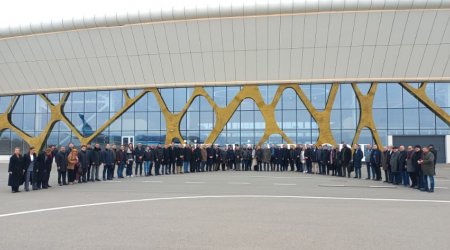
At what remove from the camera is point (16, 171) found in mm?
14578

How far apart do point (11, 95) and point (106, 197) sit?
28916 mm

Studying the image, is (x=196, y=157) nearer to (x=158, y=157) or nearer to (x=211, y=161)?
(x=211, y=161)

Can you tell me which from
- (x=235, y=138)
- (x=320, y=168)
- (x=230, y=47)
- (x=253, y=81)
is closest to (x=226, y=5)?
(x=230, y=47)

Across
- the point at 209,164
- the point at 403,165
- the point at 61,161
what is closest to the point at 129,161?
the point at 61,161

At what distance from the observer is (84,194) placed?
43.5ft

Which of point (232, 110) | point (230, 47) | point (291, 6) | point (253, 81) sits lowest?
point (232, 110)

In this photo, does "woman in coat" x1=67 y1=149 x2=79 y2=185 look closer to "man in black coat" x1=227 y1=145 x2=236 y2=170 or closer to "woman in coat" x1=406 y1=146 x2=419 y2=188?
"man in black coat" x1=227 y1=145 x2=236 y2=170

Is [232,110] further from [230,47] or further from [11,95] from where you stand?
[11,95]

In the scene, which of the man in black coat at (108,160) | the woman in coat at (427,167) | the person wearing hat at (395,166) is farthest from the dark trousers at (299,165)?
the man in black coat at (108,160)

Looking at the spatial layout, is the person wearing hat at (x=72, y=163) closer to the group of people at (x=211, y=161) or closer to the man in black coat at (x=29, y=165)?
the group of people at (x=211, y=161)

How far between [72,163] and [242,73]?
57.6ft

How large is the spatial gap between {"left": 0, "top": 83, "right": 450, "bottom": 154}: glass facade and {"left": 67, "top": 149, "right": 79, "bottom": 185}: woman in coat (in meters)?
16.3

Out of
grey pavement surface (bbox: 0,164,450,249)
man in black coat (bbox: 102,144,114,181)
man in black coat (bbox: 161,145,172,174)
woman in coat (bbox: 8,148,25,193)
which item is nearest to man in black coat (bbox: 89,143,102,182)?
man in black coat (bbox: 102,144,114,181)

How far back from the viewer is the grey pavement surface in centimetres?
655
